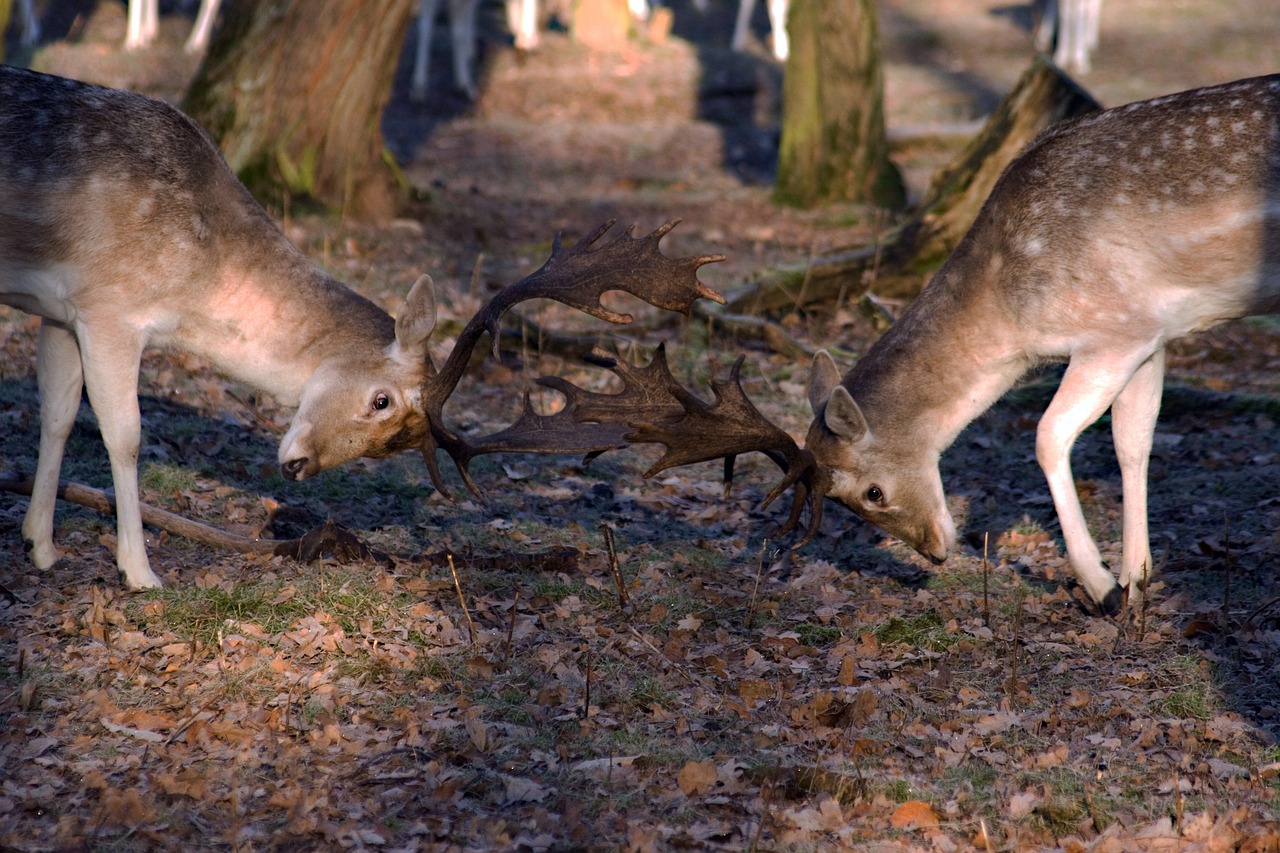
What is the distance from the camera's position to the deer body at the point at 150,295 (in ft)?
20.1

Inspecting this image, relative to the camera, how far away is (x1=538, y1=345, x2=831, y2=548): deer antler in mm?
6000

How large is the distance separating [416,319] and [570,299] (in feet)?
2.62

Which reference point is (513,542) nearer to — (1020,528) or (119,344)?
(119,344)

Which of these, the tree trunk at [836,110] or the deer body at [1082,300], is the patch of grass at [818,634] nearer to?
the deer body at [1082,300]

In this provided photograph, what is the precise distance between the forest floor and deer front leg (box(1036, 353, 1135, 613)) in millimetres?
206

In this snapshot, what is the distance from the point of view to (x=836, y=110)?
16781 millimetres

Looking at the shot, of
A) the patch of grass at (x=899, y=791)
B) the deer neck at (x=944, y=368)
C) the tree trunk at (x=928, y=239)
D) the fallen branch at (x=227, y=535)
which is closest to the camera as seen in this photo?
the patch of grass at (x=899, y=791)

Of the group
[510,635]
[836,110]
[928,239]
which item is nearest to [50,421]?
[510,635]

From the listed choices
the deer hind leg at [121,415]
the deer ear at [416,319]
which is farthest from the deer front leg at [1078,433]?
the deer hind leg at [121,415]

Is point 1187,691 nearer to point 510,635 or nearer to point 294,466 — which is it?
point 510,635

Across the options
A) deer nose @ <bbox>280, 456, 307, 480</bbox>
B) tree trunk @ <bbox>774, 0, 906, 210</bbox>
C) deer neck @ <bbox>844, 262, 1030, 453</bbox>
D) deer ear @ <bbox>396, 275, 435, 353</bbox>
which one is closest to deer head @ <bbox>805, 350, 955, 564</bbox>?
deer neck @ <bbox>844, 262, 1030, 453</bbox>

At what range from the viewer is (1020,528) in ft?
26.2

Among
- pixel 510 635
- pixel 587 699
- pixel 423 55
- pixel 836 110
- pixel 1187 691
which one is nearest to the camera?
pixel 587 699

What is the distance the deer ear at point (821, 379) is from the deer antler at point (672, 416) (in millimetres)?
899
